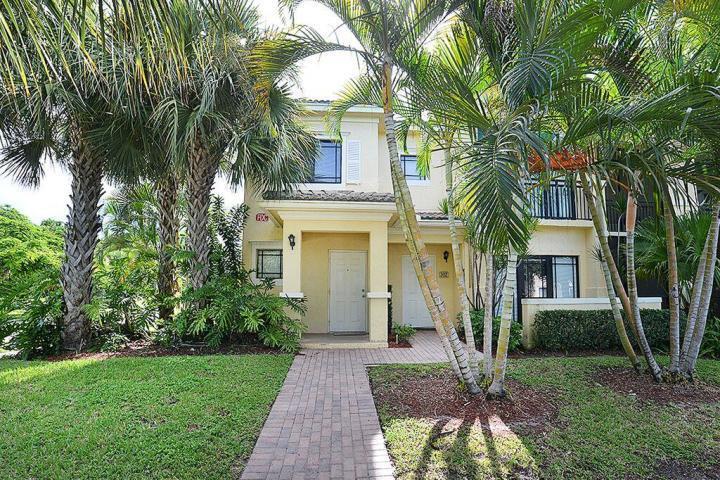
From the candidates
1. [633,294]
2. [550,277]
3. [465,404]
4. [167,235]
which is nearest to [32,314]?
[167,235]

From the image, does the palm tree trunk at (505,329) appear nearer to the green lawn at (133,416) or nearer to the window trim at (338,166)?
the green lawn at (133,416)

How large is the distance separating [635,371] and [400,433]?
521 centimetres

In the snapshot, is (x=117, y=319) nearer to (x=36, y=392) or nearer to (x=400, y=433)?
(x=36, y=392)

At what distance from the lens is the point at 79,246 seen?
9.13 m

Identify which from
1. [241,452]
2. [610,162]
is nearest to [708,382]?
[610,162]

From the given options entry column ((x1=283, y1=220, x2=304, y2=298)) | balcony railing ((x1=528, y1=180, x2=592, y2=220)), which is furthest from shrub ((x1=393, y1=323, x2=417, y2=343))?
balcony railing ((x1=528, y1=180, x2=592, y2=220))

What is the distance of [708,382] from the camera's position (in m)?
7.05

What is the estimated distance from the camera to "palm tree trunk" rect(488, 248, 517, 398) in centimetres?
551

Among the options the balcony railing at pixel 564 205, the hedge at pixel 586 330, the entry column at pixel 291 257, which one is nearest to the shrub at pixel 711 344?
the hedge at pixel 586 330

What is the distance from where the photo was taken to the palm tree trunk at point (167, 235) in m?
10.4

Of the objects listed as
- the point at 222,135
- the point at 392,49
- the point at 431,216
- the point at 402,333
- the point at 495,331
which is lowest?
the point at 402,333

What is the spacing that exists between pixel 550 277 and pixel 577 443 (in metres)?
9.17

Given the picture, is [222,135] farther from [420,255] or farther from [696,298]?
[696,298]

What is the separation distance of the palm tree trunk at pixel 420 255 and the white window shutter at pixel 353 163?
7232mm
